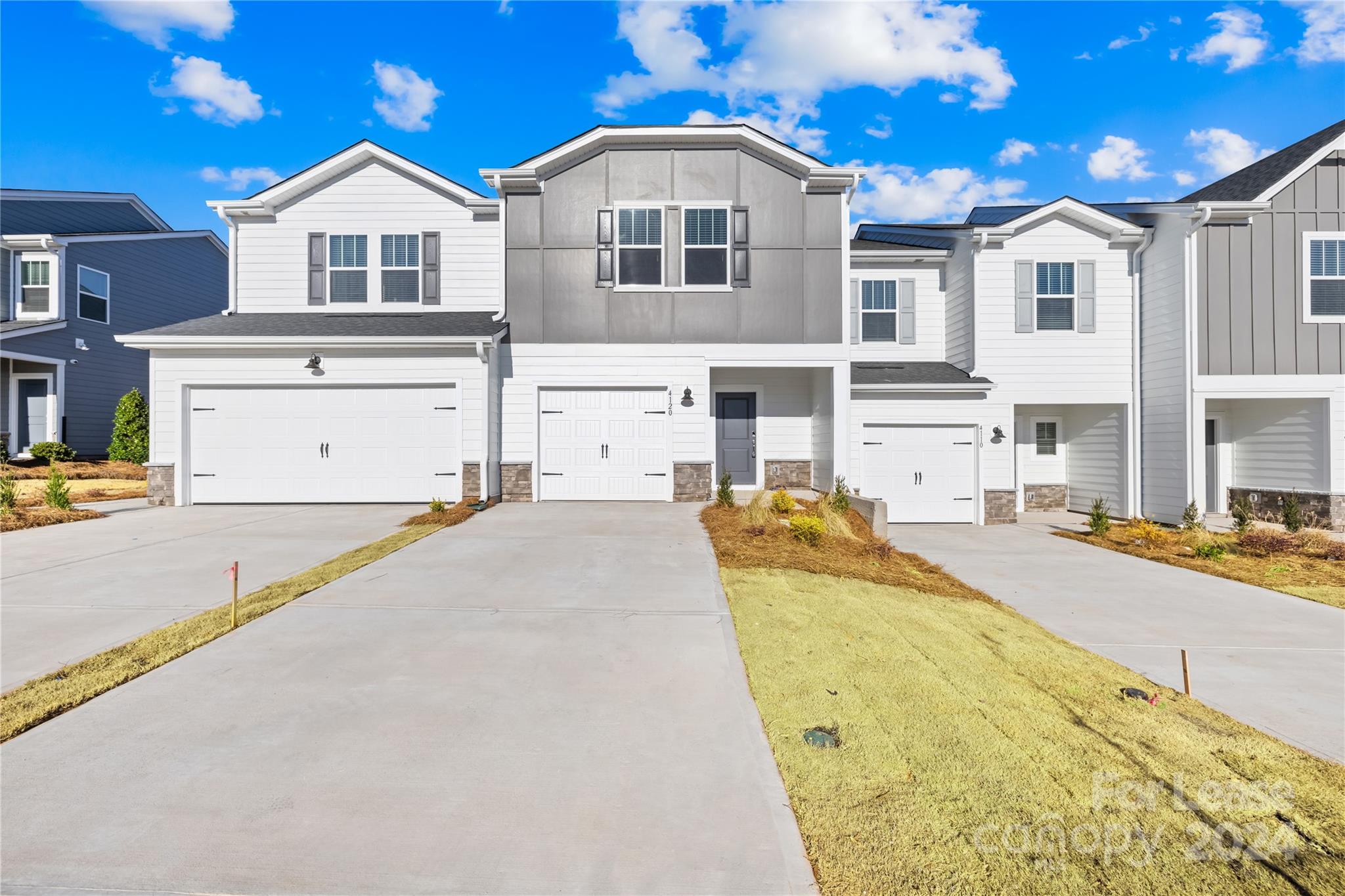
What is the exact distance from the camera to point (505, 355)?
1198 centimetres

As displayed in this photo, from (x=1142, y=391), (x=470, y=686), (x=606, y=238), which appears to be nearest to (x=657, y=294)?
(x=606, y=238)

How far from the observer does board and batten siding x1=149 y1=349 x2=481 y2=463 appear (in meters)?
11.2

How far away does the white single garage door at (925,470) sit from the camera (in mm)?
12945

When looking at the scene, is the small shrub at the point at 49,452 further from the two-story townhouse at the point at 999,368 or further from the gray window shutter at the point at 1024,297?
the gray window shutter at the point at 1024,297

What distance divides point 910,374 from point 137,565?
12815 mm

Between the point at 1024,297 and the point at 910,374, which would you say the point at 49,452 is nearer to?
the point at 910,374

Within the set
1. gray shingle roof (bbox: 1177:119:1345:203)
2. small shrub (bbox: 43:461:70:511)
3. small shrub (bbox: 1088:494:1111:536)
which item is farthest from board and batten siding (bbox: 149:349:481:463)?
gray shingle roof (bbox: 1177:119:1345:203)

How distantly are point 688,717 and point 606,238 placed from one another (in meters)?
10.4

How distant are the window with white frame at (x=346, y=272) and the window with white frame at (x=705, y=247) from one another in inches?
267

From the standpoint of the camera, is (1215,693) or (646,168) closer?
(1215,693)

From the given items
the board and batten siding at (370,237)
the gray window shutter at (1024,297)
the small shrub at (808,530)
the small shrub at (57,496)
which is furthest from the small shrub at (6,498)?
the gray window shutter at (1024,297)

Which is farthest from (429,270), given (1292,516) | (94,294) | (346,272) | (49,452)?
(1292,516)

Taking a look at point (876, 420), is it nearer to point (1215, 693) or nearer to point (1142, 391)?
point (1142, 391)

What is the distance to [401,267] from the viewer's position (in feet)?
43.6
